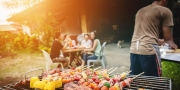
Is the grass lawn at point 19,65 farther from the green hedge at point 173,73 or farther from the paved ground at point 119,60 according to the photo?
the green hedge at point 173,73

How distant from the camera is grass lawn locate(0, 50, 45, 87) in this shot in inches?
318

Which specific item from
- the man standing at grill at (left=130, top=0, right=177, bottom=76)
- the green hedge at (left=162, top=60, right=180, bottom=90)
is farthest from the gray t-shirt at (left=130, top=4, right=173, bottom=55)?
the green hedge at (left=162, top=60, right=180, bottom=90)

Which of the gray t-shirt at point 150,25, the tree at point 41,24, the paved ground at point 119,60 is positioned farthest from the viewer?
the tree at point 41,24

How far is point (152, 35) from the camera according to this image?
318 centimetres

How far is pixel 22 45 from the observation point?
11664 mm

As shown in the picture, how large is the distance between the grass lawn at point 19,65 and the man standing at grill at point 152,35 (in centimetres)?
607

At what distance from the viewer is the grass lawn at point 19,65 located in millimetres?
8085

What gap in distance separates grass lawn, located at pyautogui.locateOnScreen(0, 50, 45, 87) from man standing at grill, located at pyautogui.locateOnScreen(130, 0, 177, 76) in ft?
A: 19.9

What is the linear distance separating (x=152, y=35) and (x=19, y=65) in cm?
903

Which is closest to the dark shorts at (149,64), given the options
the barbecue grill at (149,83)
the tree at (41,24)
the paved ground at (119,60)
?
the barbecue grill at (149,83)

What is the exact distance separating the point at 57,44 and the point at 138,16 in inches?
173

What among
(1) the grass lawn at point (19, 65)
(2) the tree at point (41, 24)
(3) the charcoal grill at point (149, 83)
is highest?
(2) the tree at point (41, 24)

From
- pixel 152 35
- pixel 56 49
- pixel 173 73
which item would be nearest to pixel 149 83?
pixel 152 35

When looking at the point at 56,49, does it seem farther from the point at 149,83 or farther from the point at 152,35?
the point at 149,83
